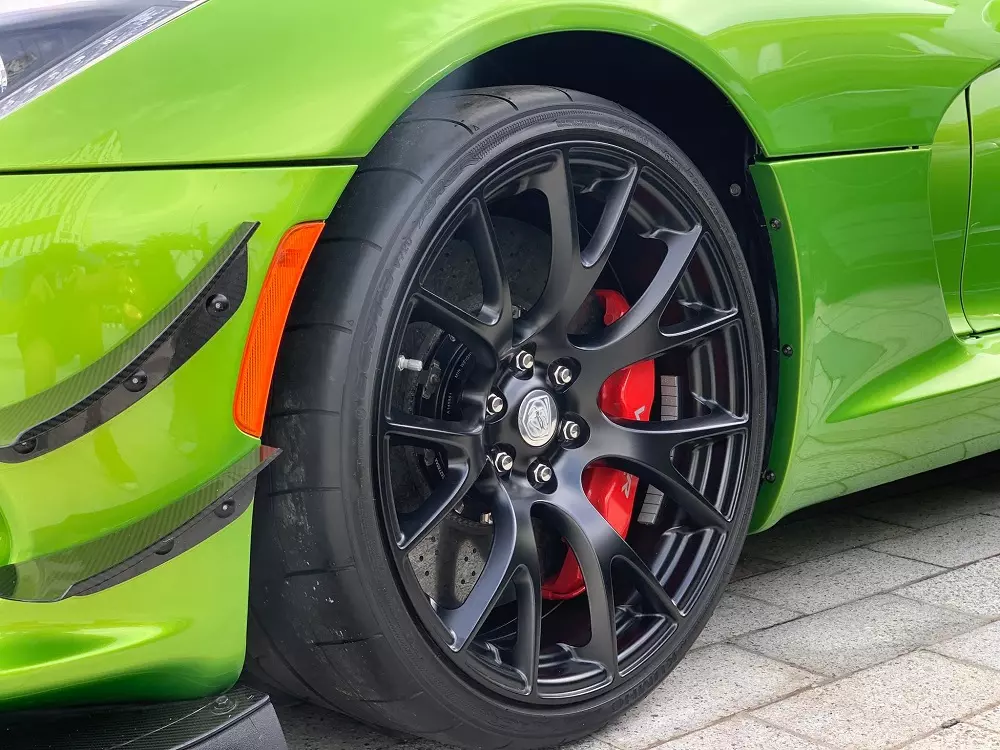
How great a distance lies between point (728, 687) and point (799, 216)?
791 mm

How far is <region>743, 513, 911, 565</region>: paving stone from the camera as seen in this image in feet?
8.91

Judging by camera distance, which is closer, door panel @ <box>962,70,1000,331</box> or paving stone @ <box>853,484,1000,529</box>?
door panel @ <box>962,70,1000,331</box>

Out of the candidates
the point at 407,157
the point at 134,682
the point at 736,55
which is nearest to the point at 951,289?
the point at 736,55

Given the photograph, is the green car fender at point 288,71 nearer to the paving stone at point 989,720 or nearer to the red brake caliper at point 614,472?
the red brake caliper at point 614,472

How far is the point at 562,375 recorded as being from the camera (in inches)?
69.6

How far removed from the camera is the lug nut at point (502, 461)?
170 cm

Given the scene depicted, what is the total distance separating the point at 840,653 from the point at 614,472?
0.54 meters

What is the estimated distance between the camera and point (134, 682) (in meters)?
1.41

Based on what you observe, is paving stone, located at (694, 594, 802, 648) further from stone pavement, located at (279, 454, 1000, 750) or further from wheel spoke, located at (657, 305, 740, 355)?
wheel spoke, located at (657, 305, 740, 355)

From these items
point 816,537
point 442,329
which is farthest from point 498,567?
point 816,537

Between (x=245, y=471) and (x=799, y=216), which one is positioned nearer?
(x=245, y=471)

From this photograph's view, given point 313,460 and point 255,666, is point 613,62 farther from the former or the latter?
point 255,666

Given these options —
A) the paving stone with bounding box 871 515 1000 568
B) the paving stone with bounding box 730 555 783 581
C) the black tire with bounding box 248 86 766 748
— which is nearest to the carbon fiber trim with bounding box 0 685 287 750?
the black tire with bounding box 248 86 766 748

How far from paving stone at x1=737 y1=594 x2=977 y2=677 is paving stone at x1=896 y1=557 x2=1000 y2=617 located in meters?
0.05
